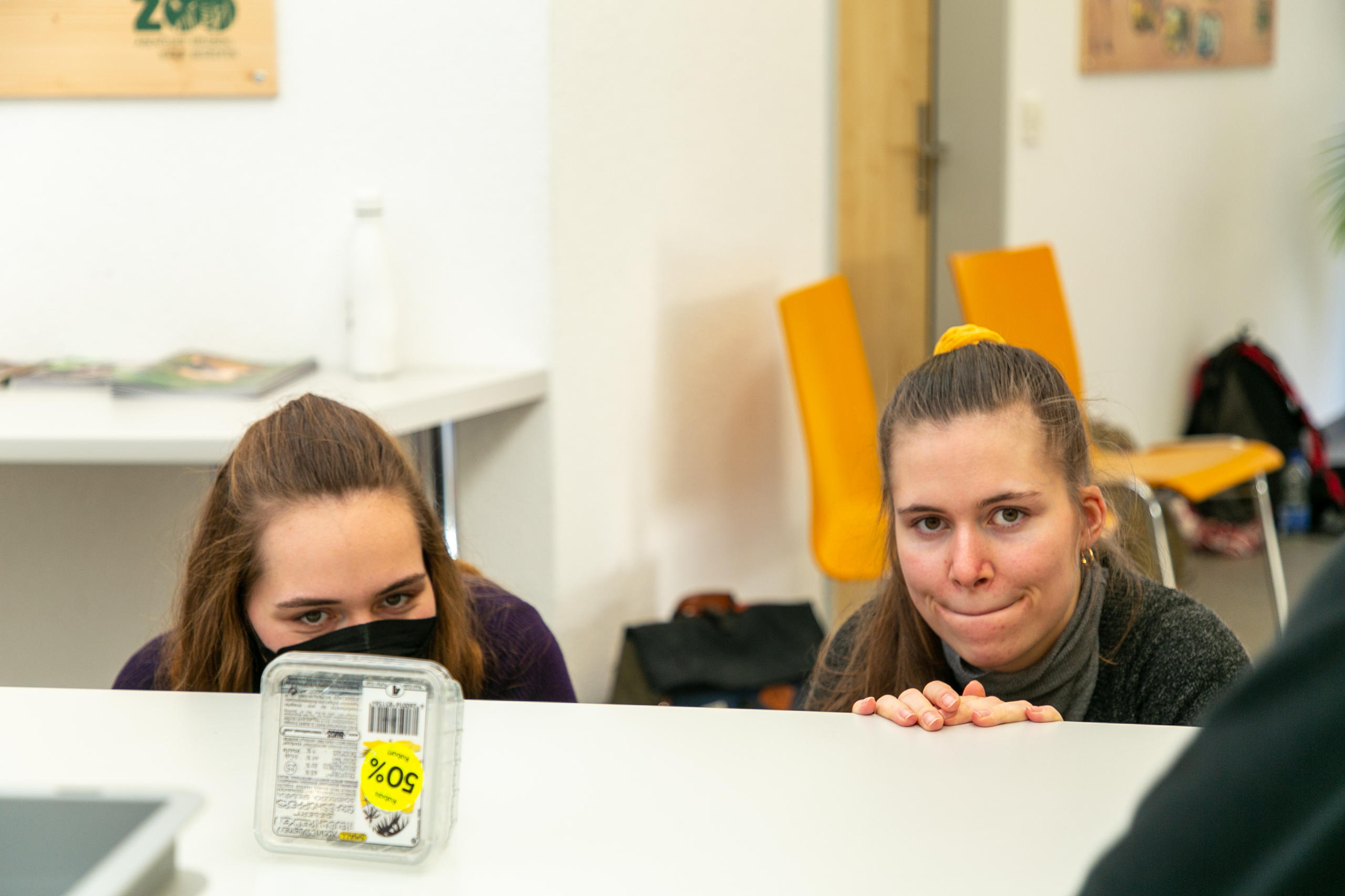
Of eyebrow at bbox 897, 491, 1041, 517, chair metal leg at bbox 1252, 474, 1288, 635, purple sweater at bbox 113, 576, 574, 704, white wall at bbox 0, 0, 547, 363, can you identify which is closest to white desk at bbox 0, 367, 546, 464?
white wall at bbox 0, 0, 547, 363

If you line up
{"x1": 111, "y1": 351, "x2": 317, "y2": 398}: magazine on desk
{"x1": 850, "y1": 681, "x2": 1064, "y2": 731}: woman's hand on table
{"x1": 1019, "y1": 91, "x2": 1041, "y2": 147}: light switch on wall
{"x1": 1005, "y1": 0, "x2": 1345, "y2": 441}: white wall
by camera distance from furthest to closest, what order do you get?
{"x1": 1005, "y1": 0, "x2": 1345, "y2": 441}: white wall < {"x1": 1019, "y1": 91, "x2": 1041, "y2": 147}: light switch on wall < {"x1": 111, "y1": 351, "x2": 317, "y2": 398}: magazine on desk < {"x1": 850, "y1": 681, "x2": 1064, "y2": 731}: woman's hand on table

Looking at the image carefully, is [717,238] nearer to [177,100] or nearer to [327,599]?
[177,100]

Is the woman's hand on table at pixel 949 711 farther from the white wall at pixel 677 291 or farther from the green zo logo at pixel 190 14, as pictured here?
the green zo logo at pixel 190 14

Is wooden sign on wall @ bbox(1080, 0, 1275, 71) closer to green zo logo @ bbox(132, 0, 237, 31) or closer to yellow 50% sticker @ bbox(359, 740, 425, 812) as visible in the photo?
green zo logo @ bbox(132, 0, 237, 31)

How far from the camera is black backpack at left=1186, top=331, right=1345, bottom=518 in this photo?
418 centimetres

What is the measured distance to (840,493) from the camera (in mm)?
2531

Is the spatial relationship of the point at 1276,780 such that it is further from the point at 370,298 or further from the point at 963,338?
the point at 370,298

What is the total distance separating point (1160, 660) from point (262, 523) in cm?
85

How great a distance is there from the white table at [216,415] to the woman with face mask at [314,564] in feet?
0.85

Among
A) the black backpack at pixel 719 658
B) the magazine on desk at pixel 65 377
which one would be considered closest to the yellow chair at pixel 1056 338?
the black backpack at pixel 719 658

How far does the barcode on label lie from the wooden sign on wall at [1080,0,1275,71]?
11.8ft

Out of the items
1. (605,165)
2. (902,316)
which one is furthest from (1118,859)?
(902,316)

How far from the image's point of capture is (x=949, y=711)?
0.91 metres

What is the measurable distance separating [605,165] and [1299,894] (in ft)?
6.69
